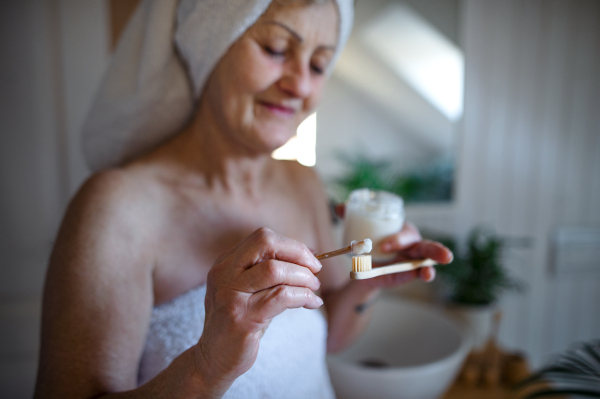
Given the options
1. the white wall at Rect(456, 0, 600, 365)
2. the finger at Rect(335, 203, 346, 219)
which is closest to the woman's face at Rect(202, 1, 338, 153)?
the finger at Rect(335, 203, 346, 219)

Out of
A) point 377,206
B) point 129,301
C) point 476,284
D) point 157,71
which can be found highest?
point 157,71

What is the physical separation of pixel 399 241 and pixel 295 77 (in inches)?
12.0

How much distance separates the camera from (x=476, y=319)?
1.16 m

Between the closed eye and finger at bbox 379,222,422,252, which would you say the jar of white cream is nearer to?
finger at bbox 379,222,422,252

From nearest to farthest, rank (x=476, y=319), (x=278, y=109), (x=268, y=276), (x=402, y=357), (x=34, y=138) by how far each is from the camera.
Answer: (x=268, y=276), (x=278, y=109), (x=34, y=138), (x=402, y=357), (x=476, y=319)

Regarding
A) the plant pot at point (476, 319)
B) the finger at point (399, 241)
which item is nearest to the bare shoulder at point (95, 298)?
the finger at point (399, 241)

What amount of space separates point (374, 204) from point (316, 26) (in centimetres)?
29

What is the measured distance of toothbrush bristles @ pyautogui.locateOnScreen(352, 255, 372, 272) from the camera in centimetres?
42

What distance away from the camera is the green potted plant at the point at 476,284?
1.16m

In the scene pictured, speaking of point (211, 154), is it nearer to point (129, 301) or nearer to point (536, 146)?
point (129, 301)

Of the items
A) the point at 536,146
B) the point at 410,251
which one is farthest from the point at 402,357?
the point at 536,146

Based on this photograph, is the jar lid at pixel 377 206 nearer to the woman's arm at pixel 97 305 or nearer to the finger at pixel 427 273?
the finger at pixel 427 273

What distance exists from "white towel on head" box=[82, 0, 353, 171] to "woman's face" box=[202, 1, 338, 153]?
0.08ft

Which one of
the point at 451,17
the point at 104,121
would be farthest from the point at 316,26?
the point at 451,17
